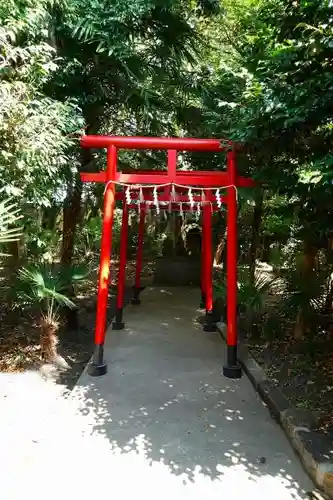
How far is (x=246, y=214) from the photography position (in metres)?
7.87

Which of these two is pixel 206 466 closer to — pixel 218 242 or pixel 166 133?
pixel 166 133

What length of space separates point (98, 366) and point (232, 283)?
1746mm

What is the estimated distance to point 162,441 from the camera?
10.5 ft

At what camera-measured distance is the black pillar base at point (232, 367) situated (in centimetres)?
452

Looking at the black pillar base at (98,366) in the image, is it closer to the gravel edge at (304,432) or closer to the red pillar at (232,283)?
the red pillar at (232,283)

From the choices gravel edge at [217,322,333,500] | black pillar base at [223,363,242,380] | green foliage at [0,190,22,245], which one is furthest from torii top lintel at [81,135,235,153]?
gravel edge at [217,322,333,500]

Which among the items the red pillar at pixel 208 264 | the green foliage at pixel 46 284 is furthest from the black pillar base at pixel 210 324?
the green foliage at pixel 46 284

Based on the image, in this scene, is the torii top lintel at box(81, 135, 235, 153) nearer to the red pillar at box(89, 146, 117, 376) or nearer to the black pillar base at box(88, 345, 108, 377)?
the red pillar at box(89, 146, 117, 376)

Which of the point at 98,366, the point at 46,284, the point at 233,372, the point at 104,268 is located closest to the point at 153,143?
the point at 104,268

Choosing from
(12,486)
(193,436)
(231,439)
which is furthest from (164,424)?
(12,486)

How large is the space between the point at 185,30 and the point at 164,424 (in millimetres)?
4894

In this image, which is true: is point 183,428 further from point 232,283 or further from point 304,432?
point 232,283

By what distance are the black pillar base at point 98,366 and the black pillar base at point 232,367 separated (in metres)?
1.36

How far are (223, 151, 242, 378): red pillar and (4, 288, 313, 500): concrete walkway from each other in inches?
7.6
